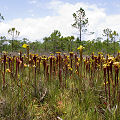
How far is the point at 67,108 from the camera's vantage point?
2.46 m

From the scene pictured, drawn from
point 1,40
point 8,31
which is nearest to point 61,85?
point 8,31

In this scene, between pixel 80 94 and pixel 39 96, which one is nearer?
pixel 80 94

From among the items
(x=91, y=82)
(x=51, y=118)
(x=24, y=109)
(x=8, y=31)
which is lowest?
(x=51, y=118)

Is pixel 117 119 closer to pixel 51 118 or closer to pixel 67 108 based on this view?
pixel 67 108

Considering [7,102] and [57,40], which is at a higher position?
[57,40]

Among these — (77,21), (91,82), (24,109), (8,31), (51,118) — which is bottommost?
(51,118)

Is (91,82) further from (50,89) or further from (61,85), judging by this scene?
(50,89)

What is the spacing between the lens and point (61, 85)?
135 inches

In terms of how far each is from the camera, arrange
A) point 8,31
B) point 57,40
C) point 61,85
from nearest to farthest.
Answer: point 61,85, point 8,31, point 57,40

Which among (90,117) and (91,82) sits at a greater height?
(91,82)

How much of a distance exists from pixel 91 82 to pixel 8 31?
65.4ft

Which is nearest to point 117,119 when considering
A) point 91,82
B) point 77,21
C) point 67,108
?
point 67,108

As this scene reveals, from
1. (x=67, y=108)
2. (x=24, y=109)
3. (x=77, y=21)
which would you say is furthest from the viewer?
(x=77, y=21)

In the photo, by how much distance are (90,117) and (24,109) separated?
3.43ft
